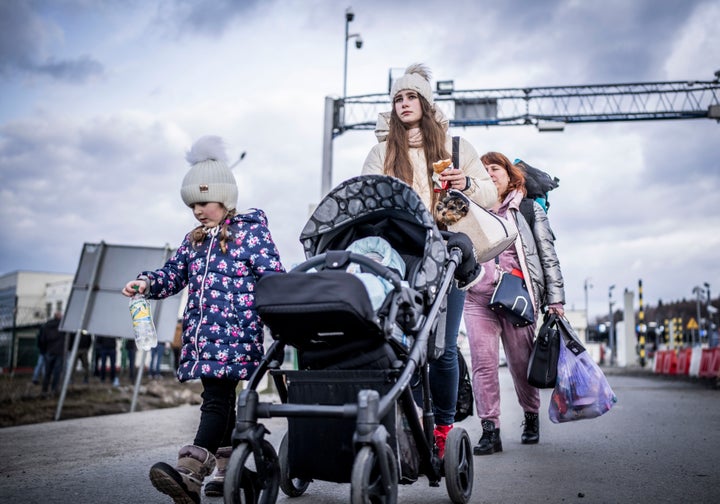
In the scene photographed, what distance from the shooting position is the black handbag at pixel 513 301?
569cm

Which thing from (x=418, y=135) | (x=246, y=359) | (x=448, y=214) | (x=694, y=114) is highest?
(x=694, y=114)

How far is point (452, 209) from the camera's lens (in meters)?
4.25

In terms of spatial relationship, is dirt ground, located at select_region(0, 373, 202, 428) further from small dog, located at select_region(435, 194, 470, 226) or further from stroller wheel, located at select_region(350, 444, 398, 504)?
stroller wheel, located at select_region(350, 444, 398, 504)

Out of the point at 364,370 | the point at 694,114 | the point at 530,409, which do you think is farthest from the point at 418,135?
the point at 694,114

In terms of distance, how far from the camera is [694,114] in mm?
23141

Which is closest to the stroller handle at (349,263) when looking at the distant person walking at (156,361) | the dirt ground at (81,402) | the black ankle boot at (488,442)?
the black ankle boot at (488,442)

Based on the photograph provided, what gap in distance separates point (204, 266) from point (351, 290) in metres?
1.43

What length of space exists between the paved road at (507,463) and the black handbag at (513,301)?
3.45 feet

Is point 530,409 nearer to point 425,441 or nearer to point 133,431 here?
point 425,441

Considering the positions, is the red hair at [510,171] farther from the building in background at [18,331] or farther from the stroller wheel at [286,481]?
the building in background at [18,331]

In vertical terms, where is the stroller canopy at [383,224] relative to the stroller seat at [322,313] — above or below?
above

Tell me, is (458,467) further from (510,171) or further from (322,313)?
(510,171)

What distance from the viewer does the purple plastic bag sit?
528 centimetres

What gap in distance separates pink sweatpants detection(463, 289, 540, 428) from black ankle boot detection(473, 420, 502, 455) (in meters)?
0.15
